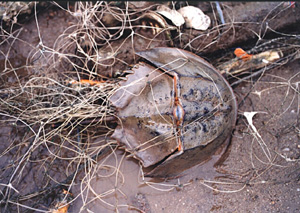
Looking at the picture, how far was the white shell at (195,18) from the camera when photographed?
3020mm

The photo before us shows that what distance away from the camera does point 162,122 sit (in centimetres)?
248

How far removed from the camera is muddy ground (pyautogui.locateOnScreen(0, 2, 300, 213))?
2879mm

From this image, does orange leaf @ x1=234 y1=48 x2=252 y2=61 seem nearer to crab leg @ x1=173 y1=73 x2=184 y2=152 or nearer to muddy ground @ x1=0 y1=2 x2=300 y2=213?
muddy ground @ x1=0 y1=2 x2=300 y2=213

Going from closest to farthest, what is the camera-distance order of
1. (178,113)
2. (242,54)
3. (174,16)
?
1. (178,113)
2. (174,16)
3. (242,54)

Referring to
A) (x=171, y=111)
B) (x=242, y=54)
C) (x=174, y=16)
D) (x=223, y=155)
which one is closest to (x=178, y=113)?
(x=171, y=111)

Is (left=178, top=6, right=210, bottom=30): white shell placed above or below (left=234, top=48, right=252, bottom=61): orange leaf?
above

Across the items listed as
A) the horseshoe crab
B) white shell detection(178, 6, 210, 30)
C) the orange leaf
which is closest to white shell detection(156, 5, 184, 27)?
white shell detection(178, 6, 210, 30)

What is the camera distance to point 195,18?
302cm

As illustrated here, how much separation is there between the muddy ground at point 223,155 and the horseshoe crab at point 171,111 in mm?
289


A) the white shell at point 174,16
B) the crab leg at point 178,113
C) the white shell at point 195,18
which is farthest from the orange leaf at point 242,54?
the crab leg at point 178,113

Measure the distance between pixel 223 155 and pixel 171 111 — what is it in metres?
0.97

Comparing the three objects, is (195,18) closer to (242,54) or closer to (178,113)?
(242,54)

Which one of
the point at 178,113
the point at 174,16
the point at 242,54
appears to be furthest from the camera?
the point at 242,54

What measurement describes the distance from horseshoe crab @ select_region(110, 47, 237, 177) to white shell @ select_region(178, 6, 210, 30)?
433 mm
